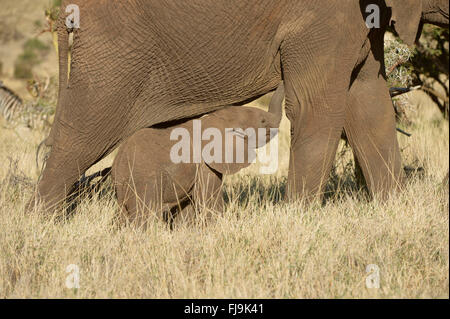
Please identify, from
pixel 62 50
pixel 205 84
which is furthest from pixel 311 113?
pixel 62 50

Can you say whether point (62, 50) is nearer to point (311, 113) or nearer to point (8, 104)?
point (311, 113)

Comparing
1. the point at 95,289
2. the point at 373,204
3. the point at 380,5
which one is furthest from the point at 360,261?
the point at 380,5

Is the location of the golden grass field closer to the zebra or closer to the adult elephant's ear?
the adult elephant's ear

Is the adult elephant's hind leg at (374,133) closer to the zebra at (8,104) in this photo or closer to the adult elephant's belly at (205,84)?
the adult elephant's belly at (205,84)

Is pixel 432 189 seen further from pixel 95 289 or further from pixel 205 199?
pixel 95 289

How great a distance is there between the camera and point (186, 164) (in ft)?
16.0

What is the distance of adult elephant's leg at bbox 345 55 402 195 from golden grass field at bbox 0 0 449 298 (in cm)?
21

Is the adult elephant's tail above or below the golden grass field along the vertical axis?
above

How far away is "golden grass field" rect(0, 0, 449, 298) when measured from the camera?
12.0ft

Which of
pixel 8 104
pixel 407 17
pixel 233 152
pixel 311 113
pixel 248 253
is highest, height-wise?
pixel 8 104

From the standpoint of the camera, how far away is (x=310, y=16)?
4535mm

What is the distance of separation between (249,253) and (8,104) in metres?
7.20

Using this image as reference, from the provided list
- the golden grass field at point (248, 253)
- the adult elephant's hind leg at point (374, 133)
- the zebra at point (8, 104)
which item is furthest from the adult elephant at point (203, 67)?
the zebra at point (8, 104)

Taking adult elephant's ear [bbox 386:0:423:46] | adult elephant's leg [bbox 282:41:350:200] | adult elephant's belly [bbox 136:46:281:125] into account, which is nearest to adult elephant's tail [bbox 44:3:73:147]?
adult elephant's belly [bbox 136:46:281:125]
